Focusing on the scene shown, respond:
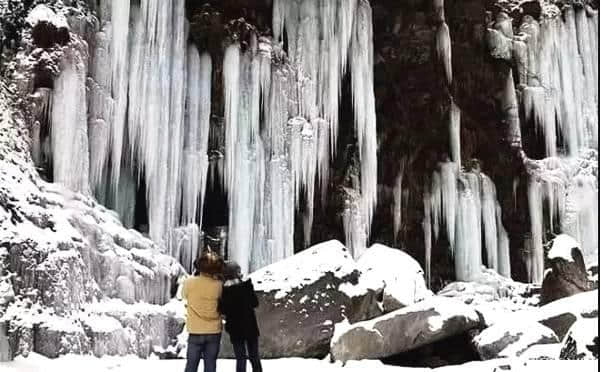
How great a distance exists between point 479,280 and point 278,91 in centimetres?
673

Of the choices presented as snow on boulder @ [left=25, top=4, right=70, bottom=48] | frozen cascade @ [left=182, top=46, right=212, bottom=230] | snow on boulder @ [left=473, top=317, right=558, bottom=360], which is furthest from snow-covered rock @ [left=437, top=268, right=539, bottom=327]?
snow on boulder @ [left=25, top=4, right=70, bottom=48]

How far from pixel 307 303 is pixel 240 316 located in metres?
4.10

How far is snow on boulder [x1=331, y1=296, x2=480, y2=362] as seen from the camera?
9141 mm

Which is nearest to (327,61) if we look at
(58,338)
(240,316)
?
(58,338)

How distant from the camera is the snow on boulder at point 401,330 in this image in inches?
360

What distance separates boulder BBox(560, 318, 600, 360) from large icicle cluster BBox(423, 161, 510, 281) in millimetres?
10793

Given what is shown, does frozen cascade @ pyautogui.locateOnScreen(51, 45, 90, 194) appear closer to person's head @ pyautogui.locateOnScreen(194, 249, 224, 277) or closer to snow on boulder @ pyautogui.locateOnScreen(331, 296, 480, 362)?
snow on boulder @ pyautogui.locateOnScreen(331, 296, 480, 362)

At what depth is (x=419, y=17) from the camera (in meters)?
16.8

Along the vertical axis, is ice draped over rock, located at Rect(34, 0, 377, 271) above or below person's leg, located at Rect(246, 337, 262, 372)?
above

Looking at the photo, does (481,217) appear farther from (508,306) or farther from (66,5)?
(66,5)

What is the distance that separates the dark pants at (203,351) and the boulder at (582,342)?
3.28 m

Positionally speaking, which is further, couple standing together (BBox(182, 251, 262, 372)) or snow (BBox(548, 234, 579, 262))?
snow (BBox(548, 234, 579, 262))

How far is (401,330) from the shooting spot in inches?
369

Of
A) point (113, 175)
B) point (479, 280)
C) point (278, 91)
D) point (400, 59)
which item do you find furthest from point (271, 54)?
point (479, 280)
